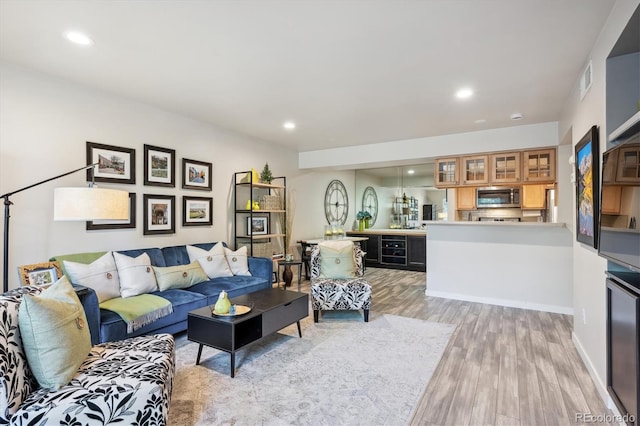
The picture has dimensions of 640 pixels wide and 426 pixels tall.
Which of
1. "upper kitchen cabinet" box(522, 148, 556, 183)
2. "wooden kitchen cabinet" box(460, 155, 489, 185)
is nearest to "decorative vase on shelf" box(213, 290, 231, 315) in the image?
"wooden kitchen cabinet" box(460, 155, 489, 185)

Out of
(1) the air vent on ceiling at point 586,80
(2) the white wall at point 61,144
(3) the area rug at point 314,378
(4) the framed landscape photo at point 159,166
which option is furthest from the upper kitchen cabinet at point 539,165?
(4) the framed landscape photo at point 159,166

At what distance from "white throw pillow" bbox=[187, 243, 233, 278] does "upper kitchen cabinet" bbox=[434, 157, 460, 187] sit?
11.4 feet

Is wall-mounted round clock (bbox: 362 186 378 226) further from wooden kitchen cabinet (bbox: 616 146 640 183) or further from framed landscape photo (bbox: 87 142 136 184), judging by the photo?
wooden kitchen cabinet (bbox: 616 146 640 183)

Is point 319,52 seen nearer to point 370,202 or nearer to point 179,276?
point 179,276

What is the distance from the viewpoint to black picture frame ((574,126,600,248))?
7.83 feet

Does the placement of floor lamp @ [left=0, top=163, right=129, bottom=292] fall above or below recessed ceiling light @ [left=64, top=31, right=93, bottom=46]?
below

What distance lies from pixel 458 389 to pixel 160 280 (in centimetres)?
297

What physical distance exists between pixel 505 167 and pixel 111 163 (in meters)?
5.15

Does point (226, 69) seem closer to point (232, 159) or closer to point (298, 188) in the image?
point (232, 159)

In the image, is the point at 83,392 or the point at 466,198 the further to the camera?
the point at 466,198

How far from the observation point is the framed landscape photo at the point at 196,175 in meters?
4.48

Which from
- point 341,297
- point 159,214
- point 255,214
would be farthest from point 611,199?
point 255,214

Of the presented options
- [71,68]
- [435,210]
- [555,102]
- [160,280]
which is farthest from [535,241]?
[71,68]

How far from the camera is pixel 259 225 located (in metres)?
5.57
